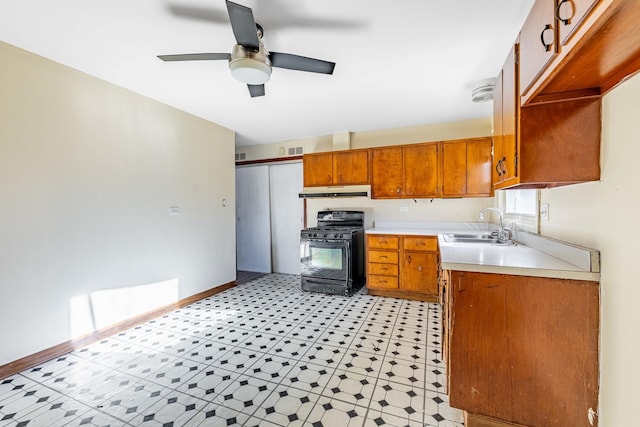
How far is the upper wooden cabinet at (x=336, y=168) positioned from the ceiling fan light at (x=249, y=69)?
2261 mm

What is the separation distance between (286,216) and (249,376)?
3.24 meters

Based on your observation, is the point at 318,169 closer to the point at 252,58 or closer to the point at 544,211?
the point at 252,58

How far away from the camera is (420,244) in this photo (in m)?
3.46

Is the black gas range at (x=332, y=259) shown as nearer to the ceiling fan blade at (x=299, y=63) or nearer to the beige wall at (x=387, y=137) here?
the beige wall at (x=387, y=137)

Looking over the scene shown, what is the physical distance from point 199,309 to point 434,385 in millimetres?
2716

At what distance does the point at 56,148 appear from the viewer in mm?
2328

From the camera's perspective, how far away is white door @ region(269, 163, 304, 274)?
16.1ft

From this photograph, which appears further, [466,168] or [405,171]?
[405,171]

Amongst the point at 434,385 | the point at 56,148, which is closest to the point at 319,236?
the point at 434,385

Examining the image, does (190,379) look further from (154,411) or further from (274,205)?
(274,205)

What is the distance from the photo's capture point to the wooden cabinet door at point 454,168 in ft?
11.5

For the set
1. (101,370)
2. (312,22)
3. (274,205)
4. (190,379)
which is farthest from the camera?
(274,205)

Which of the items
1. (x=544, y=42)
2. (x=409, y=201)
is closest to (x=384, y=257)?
(x=409, y=201)

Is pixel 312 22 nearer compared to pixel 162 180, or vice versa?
pixel 312 22
